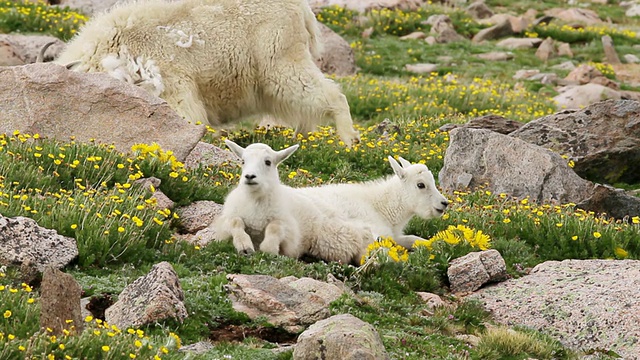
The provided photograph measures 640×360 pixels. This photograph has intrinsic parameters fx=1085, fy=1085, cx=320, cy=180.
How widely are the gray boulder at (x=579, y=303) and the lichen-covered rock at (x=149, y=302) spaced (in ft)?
9.83

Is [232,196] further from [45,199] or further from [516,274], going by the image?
[516,274]

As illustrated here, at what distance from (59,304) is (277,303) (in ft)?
5.70

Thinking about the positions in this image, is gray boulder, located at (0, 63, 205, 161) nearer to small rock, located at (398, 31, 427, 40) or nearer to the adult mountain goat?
the adult mountain goat

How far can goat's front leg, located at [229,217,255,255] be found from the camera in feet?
30.5

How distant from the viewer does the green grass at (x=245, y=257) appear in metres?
7.43

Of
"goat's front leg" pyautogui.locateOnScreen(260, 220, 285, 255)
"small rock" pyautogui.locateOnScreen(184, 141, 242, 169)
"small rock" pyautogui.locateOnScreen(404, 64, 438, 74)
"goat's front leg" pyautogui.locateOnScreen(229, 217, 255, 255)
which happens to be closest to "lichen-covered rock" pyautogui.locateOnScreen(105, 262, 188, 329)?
"goat's front leg" pyautogui.locateOnScreen(229, 217, 255, 255)

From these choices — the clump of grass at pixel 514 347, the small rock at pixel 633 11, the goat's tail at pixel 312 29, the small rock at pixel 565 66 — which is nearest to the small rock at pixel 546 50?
the small rock at pixel 565 66

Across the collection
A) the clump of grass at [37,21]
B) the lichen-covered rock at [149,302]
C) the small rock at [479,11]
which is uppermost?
the lichen-covered rock at [149,302]

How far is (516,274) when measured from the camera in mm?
10156

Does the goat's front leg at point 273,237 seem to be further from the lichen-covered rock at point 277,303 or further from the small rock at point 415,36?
the small rock at point 415,36

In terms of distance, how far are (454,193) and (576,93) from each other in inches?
528

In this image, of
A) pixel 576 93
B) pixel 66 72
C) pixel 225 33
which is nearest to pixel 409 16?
pixel 576 93

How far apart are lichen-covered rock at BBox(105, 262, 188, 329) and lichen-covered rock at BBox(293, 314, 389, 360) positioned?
1.10m

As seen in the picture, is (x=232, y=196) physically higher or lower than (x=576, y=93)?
higher
